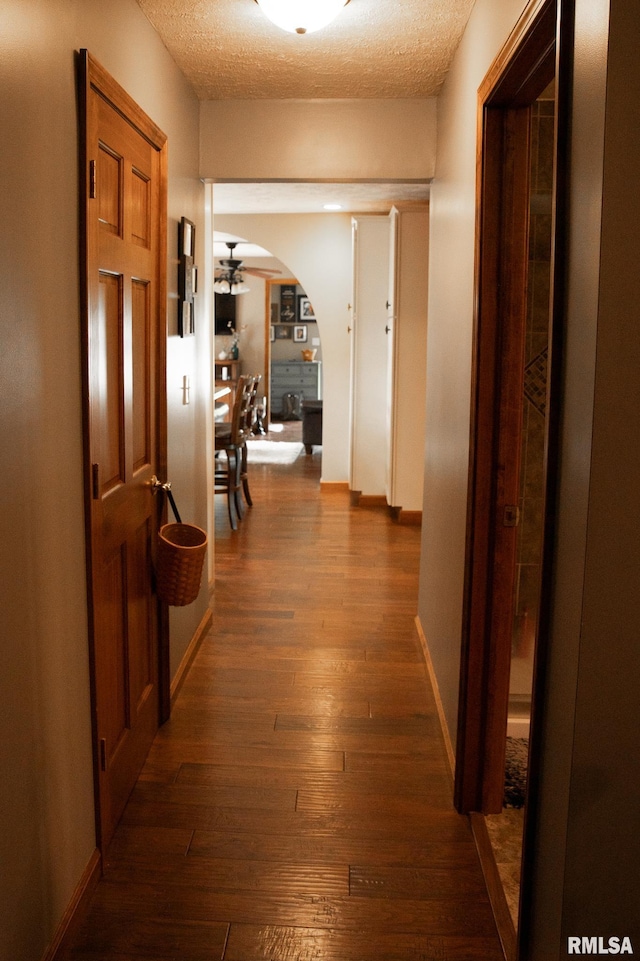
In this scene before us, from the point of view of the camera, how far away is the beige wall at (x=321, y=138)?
3.66m

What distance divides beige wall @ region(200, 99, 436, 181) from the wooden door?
0.88 meters

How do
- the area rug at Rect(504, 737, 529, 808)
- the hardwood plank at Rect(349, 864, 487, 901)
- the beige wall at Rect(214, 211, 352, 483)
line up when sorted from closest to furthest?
1. the hardwood plank at Rect(349, 864, 487, 901)
2. the area rug at Rect(504, 737, 529, 808)
3. the beige wall at Rect(214, 211, 352, 483)

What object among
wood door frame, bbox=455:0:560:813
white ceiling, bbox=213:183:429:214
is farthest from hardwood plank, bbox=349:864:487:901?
white ceiling, bbox=213:183:429:214

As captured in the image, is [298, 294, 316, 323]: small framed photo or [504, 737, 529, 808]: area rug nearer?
[504, 737, 529, 808]: area rug

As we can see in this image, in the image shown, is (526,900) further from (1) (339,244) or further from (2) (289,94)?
(1) (339,244)

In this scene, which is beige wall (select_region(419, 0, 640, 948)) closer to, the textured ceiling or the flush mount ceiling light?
the flush mount ceiling light

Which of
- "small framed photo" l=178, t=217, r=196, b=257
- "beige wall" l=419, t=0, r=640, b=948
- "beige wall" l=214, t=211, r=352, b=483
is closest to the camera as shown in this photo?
"beige wall" l=419, t=0, r=640, b=948

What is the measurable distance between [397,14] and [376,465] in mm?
4893

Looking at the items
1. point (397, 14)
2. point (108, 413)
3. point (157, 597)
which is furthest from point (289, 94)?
point (157, 597)

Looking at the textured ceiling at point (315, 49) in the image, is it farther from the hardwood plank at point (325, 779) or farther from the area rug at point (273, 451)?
the area rug at point (273, 451)

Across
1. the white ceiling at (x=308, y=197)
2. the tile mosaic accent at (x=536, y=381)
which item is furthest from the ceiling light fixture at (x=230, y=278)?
the tile mosaic accent at (x=536, y=381)

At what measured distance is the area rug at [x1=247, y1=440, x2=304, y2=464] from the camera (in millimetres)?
9906

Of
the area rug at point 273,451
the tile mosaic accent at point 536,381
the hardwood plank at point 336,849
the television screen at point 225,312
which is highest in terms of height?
the television screen at point 225,312

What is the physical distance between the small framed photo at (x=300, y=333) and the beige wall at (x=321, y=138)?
432 inches
